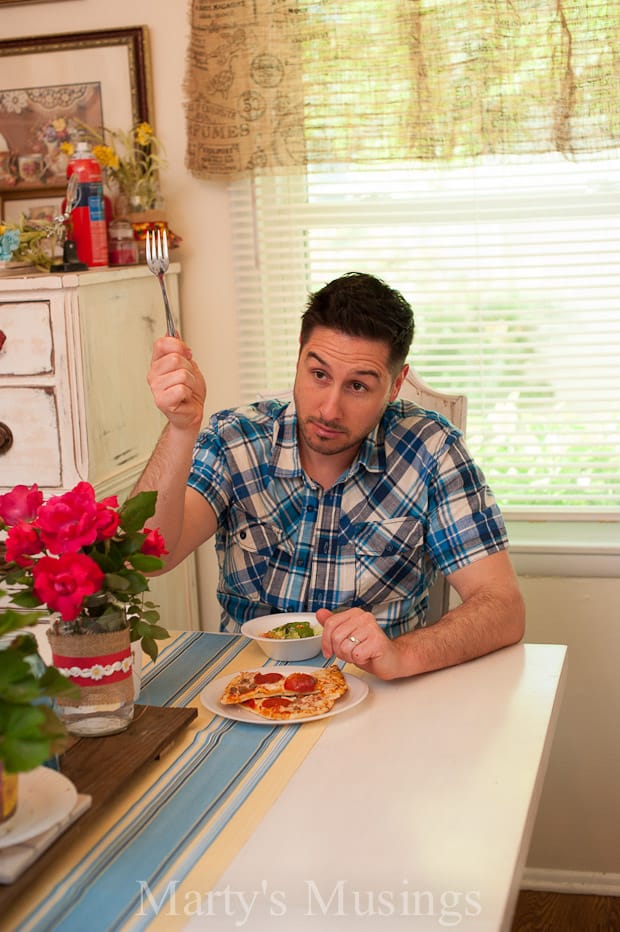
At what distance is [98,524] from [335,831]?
0.43 meters

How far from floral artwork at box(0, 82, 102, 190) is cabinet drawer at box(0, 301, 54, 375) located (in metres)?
→ 0.62

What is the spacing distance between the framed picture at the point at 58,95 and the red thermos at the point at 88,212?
0.26 metres

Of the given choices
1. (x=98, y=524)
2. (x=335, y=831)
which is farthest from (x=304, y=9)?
(x=335, y=831)

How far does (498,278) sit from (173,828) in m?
1.84

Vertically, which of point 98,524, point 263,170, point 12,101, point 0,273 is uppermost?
point 12,101

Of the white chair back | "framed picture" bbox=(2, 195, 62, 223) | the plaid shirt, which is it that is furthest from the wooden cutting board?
"framed picture" bbox=(2, 195, 62, 223)

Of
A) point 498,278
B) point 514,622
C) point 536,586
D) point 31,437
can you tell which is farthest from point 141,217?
point 514,622

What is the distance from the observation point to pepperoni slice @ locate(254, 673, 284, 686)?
1495 mm

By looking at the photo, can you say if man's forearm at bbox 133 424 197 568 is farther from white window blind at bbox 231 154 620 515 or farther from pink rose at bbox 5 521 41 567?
white window blind at bbox 231 154 620 515

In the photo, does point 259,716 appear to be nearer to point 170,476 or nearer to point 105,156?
point 170,476

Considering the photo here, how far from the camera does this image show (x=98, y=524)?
3.97 feet

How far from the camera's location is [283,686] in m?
1.48

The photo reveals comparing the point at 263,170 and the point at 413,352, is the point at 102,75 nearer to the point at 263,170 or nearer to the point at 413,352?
the point at 263,170

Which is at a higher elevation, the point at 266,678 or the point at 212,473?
the point at 212,473
